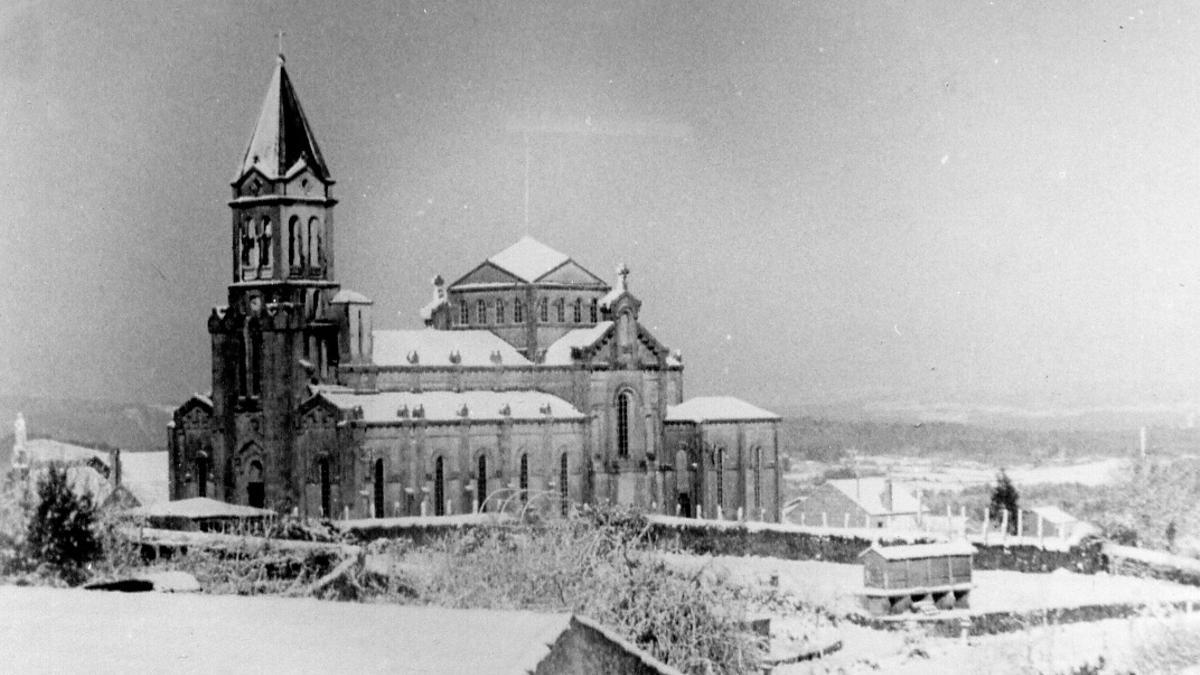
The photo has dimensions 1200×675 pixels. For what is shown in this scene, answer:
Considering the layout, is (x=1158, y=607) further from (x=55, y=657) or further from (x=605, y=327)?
(x=55, y=657)

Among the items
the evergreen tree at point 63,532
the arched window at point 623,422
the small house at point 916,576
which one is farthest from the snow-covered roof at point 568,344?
the evergreen tree at point 63,532

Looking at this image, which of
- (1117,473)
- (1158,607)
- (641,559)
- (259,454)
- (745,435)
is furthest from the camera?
(745,435)

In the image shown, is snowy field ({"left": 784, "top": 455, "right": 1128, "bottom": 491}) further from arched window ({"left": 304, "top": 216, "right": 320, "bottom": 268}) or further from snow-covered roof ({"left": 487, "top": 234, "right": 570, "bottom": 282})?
arched window ({"left": 304, "top": 216, "right": 320, "bottom": 268})

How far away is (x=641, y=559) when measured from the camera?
44.4 ft

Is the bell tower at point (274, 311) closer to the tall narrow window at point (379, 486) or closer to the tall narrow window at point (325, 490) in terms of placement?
the tall narrow window at point (325, 490)

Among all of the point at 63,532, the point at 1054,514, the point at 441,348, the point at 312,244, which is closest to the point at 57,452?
the point at 63,532

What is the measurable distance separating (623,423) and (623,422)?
0.05 meters

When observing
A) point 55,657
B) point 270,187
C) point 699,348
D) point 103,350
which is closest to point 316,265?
point 270,187

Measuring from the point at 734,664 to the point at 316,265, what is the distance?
8.00 meters

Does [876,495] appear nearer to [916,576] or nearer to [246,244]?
[916,576]

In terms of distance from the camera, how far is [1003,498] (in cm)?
1817

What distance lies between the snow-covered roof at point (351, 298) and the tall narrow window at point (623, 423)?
504cm

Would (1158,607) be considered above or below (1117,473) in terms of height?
below

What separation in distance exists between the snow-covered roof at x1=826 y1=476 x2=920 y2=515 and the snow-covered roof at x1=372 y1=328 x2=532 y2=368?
16.6ft
